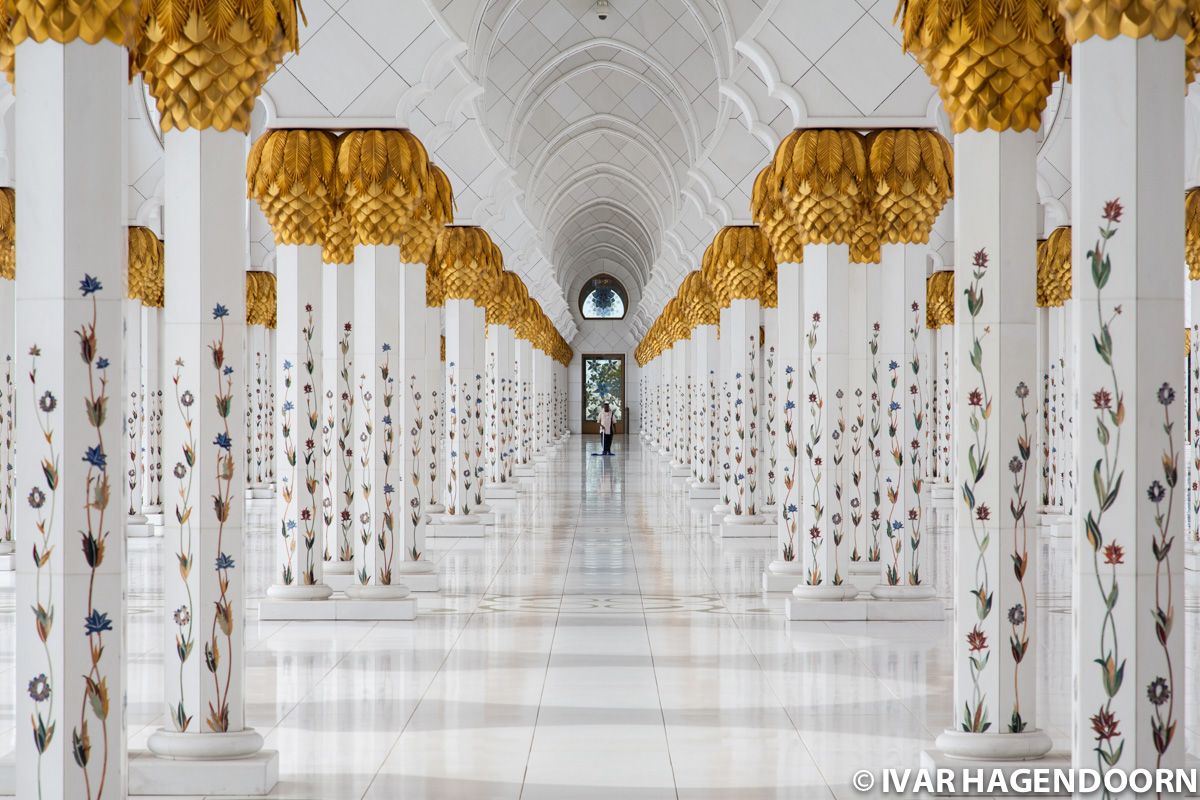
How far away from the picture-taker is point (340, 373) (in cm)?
888

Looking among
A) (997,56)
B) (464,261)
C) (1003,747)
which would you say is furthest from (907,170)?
(464,261)

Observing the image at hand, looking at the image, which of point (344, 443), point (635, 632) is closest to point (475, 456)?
point (344, 443)

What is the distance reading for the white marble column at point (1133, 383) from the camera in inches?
137

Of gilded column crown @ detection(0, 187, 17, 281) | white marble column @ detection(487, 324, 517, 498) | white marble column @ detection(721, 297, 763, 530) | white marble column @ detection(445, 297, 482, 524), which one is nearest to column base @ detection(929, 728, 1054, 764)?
gilded column crown @ detection(0, 187, 17, 281)

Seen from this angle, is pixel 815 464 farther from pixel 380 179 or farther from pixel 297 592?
pixel 297 592

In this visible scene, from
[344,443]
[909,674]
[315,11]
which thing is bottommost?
[909,674]

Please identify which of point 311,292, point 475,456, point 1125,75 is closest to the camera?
point 1125,75

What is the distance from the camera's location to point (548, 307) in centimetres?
3122

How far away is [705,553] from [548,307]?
1919 cm

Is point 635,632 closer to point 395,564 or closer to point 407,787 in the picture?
point 395,564

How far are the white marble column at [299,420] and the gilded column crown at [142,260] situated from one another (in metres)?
4.74

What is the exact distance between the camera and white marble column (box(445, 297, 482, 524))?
1440 cm

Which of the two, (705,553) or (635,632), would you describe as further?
(705,553)

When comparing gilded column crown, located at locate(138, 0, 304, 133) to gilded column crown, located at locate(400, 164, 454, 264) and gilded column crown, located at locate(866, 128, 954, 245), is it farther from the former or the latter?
gilded column crown, located at locate(866, 128, 954, 245)
